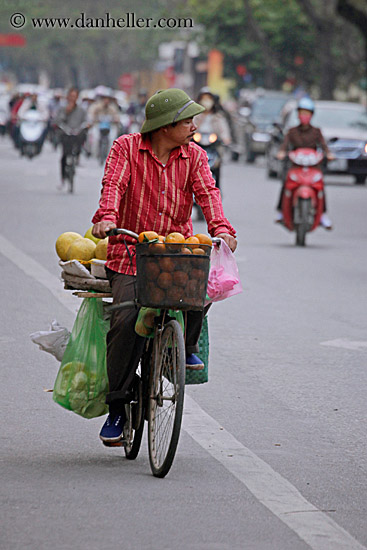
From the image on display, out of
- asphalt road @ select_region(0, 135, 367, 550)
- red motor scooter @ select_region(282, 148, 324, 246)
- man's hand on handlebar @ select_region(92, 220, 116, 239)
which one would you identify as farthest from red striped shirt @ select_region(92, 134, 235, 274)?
red motor scooter @ select_region(282, 148, 324, 246)

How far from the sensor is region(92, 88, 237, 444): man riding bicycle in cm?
571

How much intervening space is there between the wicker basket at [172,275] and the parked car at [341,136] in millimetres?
23532

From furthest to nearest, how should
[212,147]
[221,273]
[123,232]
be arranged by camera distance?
[212,147] → [221,273] → [123,232]

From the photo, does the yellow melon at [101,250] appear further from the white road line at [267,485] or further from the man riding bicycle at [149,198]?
the white road line at [267,485]

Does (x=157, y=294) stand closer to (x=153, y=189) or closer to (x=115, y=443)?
(x=153, y=189)

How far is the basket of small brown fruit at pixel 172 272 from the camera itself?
525 cm

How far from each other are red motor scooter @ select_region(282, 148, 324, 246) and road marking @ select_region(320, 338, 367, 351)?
701cm

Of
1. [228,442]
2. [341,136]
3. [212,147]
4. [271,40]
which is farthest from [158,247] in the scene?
[271,40]

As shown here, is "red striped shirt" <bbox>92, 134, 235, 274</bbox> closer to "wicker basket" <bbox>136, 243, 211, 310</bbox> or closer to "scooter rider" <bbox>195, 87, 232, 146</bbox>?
"wicker basket" <bbox>136, 243, 211, 310</bbox>

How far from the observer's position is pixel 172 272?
17.2 feet

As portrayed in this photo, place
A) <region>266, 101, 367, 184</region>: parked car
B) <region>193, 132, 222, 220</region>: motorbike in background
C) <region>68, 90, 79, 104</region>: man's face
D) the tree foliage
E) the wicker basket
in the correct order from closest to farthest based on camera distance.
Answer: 1. the wicker basket
2. <region>193, 132, 222, 220</region>: motorbike in background
3. <region>68, 90, 79, 104</region>: man's face
4. <region>266, 101, 367, 184</region>: parked car
5. the tree foliage

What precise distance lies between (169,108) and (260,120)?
109ft

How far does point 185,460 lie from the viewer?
5848 mm

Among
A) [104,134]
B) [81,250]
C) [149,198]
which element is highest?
[104,134]
